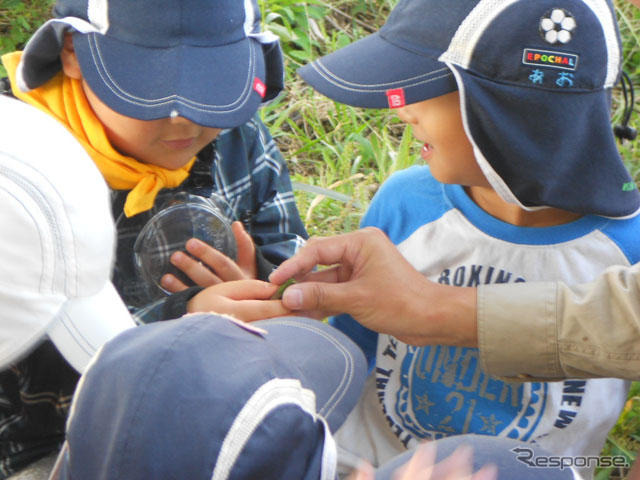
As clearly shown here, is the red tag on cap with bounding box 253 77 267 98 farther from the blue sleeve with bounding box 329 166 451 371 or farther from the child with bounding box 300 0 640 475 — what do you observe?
the blue sleeve with bounding box 329 166 451 371

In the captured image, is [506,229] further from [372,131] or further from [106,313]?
[372,131]

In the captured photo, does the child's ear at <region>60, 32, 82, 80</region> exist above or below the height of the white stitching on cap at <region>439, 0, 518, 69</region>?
below

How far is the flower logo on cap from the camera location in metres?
1.22

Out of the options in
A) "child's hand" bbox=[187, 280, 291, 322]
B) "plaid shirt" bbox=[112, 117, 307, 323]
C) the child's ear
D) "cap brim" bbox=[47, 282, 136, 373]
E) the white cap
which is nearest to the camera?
the white cap

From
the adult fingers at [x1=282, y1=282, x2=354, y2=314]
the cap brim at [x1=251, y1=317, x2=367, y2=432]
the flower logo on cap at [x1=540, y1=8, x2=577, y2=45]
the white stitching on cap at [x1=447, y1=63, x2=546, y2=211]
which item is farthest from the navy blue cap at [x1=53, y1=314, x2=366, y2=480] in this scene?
the flower logo on cap at [x1=540, y1=8, x2=577, y2=45]

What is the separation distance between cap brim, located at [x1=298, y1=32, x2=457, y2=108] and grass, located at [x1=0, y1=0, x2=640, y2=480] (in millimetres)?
1026

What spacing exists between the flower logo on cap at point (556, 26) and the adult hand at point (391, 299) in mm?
436

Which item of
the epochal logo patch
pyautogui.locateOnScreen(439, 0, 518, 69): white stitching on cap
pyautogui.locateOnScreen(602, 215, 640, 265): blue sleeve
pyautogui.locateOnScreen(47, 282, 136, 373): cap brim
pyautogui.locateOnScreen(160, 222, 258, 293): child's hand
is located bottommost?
pyautogui.locateOnScreen(160, 222, 258, 293): child's hand

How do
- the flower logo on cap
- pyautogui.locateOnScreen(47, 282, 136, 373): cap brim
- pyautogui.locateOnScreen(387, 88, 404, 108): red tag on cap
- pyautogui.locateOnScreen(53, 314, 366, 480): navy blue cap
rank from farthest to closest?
pyautogui.locateOnScreen(387, 88, 404, 108): red tag on cap < the flower logo on cap < pyautogui.locateOnScreen(47, 282, 136, 373): cap brim < pyautogui.locateOnScreen(53, 314, 366, 480): navy blue cap

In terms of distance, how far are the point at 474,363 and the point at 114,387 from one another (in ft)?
2.82

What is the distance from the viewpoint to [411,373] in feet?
5.02

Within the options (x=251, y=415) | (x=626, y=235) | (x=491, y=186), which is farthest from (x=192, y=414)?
(x=626, y=235)

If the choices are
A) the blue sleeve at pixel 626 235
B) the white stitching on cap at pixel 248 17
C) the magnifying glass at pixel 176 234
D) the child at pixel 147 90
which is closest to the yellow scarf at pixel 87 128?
the child at pixel 147 90

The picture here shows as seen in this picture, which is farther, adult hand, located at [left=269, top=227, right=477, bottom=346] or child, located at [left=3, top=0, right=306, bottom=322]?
child, located at [left=3, top=0, right=306, bottom=322]
